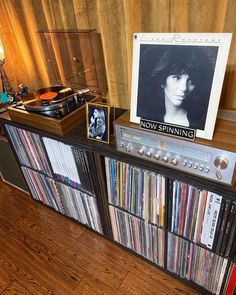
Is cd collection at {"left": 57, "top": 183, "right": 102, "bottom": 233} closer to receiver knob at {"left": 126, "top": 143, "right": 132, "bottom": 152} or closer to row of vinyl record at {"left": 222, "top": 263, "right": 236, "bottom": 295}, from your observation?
receiver knob at {"left": 126, "top": 143, "right": 132, "bottom": 152}

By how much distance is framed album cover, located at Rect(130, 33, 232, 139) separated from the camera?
2.07 feet

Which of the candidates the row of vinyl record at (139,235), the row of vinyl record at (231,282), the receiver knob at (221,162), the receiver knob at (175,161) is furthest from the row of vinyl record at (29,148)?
the row of vinyl record at (231,282)

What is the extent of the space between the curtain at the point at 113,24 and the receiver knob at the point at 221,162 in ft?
1.22

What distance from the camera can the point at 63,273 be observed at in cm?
128

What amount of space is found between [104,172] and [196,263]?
1.86 ft

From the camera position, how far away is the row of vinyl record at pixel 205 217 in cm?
78

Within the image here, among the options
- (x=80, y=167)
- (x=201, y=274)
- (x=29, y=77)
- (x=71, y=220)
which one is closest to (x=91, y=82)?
(x=80, y=167)

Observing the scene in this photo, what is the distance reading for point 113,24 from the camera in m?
1.07

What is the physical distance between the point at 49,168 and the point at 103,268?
24.9 inches

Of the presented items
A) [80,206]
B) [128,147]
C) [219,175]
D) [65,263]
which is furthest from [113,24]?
[65,263]

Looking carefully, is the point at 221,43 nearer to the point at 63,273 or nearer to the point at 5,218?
the point at 63,273

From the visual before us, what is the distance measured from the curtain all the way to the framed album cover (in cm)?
29

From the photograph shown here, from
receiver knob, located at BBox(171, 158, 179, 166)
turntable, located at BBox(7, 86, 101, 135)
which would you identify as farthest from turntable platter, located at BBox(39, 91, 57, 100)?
receiver knob, located at BBox(171, 158, 179, 166)

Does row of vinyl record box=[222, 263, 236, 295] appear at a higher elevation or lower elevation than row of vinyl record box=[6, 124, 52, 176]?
lower
